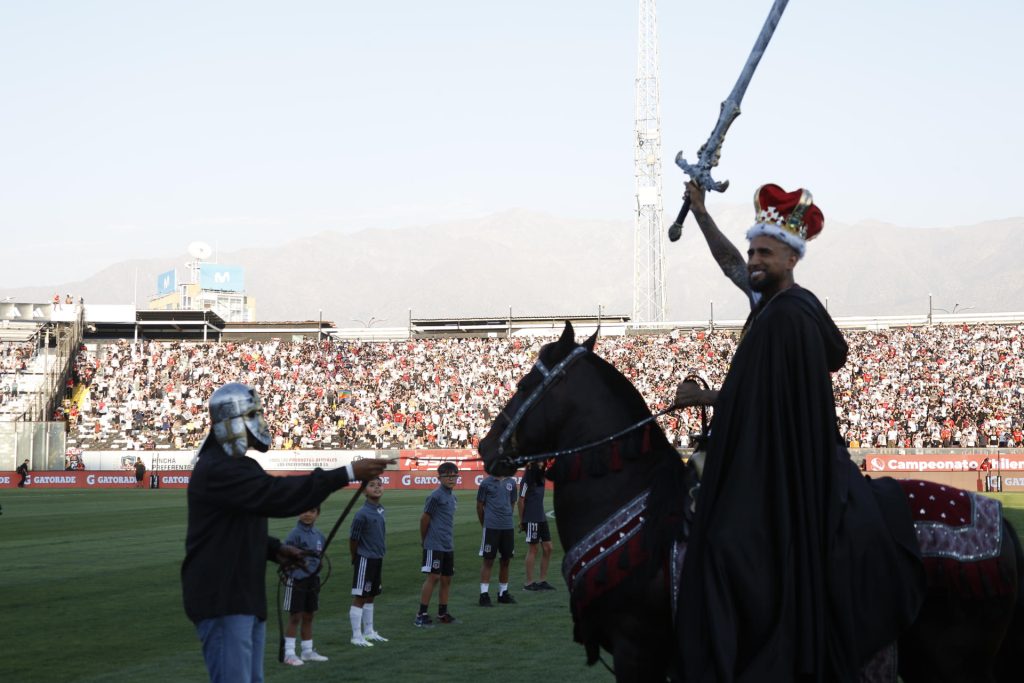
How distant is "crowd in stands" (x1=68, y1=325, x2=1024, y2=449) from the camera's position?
191 ft

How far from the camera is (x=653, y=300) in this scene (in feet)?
303

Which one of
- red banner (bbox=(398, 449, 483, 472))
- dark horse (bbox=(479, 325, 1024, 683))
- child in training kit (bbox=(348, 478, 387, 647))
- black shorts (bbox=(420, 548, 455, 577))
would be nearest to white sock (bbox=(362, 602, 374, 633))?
child in training kit (bbox=(348, 478, 387, 647))

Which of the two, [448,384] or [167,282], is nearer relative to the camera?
[448,384]

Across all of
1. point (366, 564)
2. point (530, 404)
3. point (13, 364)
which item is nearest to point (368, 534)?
point (366, 564)

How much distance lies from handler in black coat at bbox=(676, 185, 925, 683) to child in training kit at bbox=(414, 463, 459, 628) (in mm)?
9726

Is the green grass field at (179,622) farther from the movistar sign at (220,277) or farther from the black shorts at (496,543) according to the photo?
the movistar sign at (220,277)

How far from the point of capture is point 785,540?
573 centimetres

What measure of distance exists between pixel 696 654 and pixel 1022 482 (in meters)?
47.4

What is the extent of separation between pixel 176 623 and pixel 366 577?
10.7ft

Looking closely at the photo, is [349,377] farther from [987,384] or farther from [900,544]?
[900,544]

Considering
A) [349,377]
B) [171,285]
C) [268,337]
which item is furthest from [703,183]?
[171,285]

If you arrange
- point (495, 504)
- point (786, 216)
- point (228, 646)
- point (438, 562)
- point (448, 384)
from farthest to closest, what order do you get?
point (448, 384)
point (495, 504)
point (438, 562)
point (228, 646)
point (786, 216)

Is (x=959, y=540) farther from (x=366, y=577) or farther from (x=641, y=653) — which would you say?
(x=366, y=577)

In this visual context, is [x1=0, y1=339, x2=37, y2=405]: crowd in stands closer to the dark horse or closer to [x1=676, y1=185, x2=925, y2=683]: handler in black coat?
the dark horse
